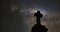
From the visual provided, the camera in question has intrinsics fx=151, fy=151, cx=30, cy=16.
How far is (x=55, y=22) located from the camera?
1157 millimetres

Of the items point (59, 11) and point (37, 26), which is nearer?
point (37, 26)

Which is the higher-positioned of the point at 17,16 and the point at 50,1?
the point at 50,1

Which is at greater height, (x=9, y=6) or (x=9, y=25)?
(x=9, y=6)

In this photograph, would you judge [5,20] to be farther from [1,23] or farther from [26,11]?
[26,11]

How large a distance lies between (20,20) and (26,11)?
0.08 m

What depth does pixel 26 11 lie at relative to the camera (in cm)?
115

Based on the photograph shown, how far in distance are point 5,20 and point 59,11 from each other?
42 cm

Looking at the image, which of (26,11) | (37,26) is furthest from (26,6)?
(37,26)

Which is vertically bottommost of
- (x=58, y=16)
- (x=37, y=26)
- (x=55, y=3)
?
(x=37, y=26)

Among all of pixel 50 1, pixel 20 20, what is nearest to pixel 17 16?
pixel 20 20

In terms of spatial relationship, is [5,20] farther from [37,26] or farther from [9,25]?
[37,26]

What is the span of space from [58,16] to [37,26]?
0.39 meters

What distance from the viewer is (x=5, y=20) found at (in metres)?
1.16

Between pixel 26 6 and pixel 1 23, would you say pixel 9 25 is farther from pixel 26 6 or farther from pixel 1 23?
pixel 26 6
